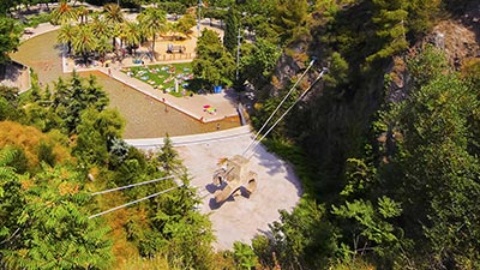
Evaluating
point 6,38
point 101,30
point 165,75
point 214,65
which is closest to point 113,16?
point 101,30

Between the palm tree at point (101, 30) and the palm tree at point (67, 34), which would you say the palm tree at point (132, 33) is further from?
the palm tree at point (67, 34)

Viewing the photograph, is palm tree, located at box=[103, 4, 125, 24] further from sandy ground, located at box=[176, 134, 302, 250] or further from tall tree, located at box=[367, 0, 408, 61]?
tall tree, located at box=[367, 0, 408, 61]

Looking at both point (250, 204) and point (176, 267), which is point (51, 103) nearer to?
point (250, 204)

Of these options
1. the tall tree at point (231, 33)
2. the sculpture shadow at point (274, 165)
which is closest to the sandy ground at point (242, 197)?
the sculpture shadow at point (274, 165)

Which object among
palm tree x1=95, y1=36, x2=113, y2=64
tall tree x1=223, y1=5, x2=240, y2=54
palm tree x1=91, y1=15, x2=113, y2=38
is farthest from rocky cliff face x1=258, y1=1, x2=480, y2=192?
palm tree x1=91, y1=15, x2=113, y2=38

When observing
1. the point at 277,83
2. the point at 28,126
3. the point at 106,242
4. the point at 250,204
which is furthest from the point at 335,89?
the point at 106,242
